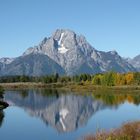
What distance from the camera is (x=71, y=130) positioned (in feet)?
223

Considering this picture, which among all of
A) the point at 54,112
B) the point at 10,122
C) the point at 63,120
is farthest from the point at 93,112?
the point at 10,122

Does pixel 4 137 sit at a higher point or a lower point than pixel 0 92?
lower

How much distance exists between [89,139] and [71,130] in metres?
37.4

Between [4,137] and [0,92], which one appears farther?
[0,92]

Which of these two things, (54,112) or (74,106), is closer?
(54,112)

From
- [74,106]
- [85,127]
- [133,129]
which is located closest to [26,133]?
[85,127]

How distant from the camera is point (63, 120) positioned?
8512cm

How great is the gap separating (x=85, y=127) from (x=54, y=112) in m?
33.9

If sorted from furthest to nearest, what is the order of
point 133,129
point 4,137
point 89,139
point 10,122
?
point 10,122
point 4,137
point 133,129
point 89,139

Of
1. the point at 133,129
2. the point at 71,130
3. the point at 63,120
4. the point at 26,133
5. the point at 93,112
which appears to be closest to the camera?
the point at 133,129

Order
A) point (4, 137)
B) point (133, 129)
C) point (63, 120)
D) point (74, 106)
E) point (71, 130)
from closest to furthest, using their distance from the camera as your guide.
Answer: point (133, 129), point (4, 137), point (71, 130), point (63, 120), point (74, 106)

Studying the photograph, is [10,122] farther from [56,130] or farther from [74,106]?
[74,106]

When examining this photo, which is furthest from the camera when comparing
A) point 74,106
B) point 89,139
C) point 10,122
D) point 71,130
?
point 74,106

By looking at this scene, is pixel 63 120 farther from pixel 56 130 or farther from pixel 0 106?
pixel 0 106
